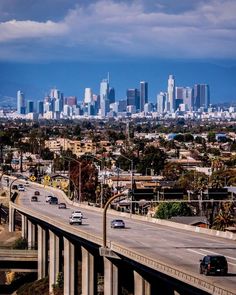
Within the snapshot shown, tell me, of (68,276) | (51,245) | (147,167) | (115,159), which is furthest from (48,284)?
(115,159)

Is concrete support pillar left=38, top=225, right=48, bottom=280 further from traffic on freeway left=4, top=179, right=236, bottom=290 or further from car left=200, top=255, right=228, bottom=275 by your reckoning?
car left=200, top=255, right=228, bottom=275

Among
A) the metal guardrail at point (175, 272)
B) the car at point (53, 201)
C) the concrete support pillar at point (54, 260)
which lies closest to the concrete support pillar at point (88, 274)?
the metal guardrail at point (175, 272)

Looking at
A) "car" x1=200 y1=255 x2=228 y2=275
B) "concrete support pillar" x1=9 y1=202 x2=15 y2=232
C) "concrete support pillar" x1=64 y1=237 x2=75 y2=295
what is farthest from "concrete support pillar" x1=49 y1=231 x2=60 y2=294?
"car" x1=200 y1=255 x2=228 y2=275

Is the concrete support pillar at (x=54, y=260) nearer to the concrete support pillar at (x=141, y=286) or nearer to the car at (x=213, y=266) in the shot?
the concrete support pillar at (x=141, y=286)

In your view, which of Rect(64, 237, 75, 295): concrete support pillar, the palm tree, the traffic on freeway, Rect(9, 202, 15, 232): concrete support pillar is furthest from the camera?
Rect(9, 202, 15, 232): concrete support pillar

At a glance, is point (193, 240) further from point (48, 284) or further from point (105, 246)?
point (48, 284)

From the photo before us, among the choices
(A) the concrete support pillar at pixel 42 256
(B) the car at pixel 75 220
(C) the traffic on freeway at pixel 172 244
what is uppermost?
(B) the car at pixel 75 220
